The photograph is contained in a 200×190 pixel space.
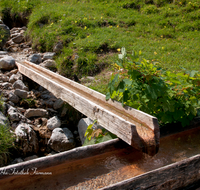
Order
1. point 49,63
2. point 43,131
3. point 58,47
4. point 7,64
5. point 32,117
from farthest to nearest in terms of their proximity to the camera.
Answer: point 58,47
point 49,63
point 7,64
point 32,117
point 43,131

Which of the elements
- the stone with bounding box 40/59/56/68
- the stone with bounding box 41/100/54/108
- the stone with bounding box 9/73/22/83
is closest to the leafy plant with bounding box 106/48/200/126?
the stone with bounding box 41/100/54/108

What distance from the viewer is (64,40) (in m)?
6.92

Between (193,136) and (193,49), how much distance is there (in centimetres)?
424

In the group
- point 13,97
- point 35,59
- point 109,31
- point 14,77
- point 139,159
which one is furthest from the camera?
point 109,31

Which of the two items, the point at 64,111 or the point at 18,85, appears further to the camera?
the point at 18,85

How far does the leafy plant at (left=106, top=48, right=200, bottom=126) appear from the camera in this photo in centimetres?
225

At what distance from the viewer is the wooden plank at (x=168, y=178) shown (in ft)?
5.07

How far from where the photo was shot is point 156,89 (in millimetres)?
2184

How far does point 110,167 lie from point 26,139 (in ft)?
6.45

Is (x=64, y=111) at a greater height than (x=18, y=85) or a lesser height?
lesser

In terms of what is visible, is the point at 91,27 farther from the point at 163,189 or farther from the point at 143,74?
the point at 163,189

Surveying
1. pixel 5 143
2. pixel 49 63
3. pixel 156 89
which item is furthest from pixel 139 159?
pixel 49 63

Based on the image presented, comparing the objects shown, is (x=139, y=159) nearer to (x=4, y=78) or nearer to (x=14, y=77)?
(x=14, y=77)

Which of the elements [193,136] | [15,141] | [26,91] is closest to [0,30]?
[26,91]
